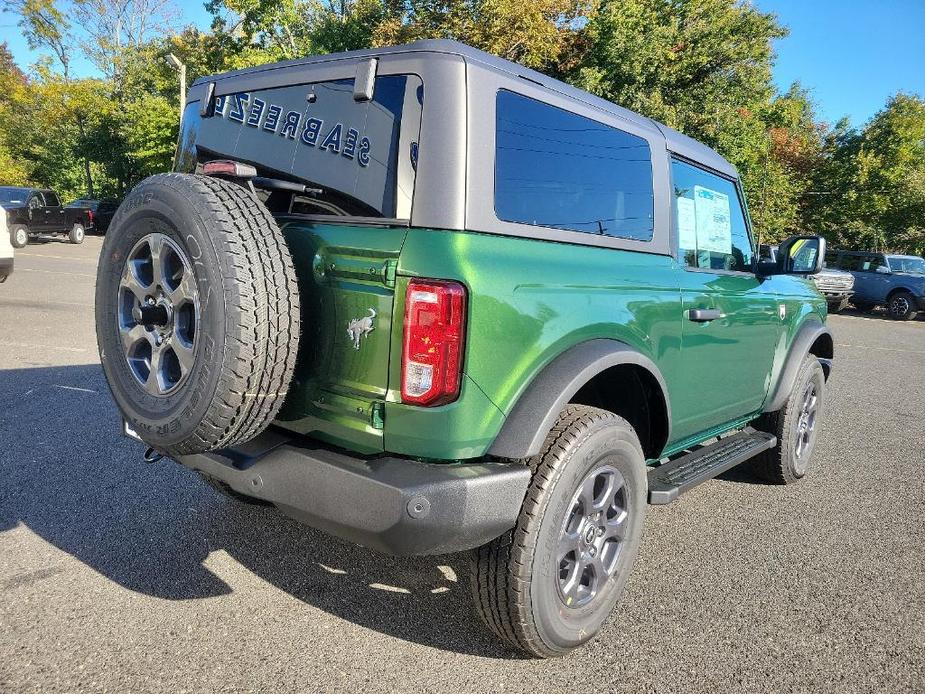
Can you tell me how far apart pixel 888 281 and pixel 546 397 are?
2008 centimetres

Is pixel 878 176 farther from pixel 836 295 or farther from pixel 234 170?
pixel 234 170

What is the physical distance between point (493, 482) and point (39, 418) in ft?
13.4

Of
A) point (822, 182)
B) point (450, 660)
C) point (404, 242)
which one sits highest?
point (822, 182)

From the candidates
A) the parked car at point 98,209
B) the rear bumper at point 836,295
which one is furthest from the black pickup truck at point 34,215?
the rear bumper at point 836,295

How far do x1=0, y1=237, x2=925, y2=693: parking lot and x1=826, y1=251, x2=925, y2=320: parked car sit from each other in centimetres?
1633

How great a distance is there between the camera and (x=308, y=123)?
2.49m

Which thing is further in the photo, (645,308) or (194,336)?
(645,308)

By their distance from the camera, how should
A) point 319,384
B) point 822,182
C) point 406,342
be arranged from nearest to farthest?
point 406,342, point 319,384, point 822,182

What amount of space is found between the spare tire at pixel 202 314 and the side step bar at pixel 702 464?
5.45ft

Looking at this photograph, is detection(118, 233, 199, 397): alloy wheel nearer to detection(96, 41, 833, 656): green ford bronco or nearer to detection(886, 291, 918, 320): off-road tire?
detection(96, 41, 833, 656): green ford bronco

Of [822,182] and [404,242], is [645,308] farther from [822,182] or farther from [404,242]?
[822,182]

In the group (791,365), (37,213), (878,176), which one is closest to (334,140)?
(791,365)

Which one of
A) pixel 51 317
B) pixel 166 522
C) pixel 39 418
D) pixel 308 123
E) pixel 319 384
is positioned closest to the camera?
pixel 319 384

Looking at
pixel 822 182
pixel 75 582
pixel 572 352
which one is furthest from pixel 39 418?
pixel 822 182
